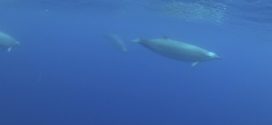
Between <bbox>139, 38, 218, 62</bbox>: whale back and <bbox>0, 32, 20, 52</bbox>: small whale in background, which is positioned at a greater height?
<bbox>0, 32, 20, 52</bbox>: small whale in background

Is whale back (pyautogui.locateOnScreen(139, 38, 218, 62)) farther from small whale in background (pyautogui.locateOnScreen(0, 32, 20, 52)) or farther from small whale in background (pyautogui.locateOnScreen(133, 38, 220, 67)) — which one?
small whale in background (pyautogui.locateOnScreen(0, 32, 20, 52))

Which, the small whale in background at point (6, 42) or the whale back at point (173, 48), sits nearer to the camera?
the whale back at point (173, 48)

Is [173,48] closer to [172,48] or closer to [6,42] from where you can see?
[172,48]

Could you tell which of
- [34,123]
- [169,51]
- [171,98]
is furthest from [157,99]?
[169,51]

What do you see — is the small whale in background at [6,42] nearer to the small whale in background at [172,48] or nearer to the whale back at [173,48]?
the small whale in background at [172,48]

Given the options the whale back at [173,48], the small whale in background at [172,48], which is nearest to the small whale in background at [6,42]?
the small whale in background at [172,48]

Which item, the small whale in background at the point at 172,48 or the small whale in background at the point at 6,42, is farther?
the small whale in background at the point at 6,42

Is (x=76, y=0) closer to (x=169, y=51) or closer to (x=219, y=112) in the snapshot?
(x=219, y=112)

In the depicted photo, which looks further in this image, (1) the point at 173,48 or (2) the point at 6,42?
(2) the point at 6,42

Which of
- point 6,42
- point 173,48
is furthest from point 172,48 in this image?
point 6,42

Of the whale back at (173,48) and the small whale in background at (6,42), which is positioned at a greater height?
the small whale in background at (6,42)

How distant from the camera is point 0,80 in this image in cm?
2658

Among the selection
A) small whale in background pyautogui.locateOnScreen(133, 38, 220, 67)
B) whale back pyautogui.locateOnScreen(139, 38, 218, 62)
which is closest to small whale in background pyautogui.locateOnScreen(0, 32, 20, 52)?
small whale in background pyautogui.locateOnScreen(133, 38, 220, 67)

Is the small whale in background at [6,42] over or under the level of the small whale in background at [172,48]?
over
